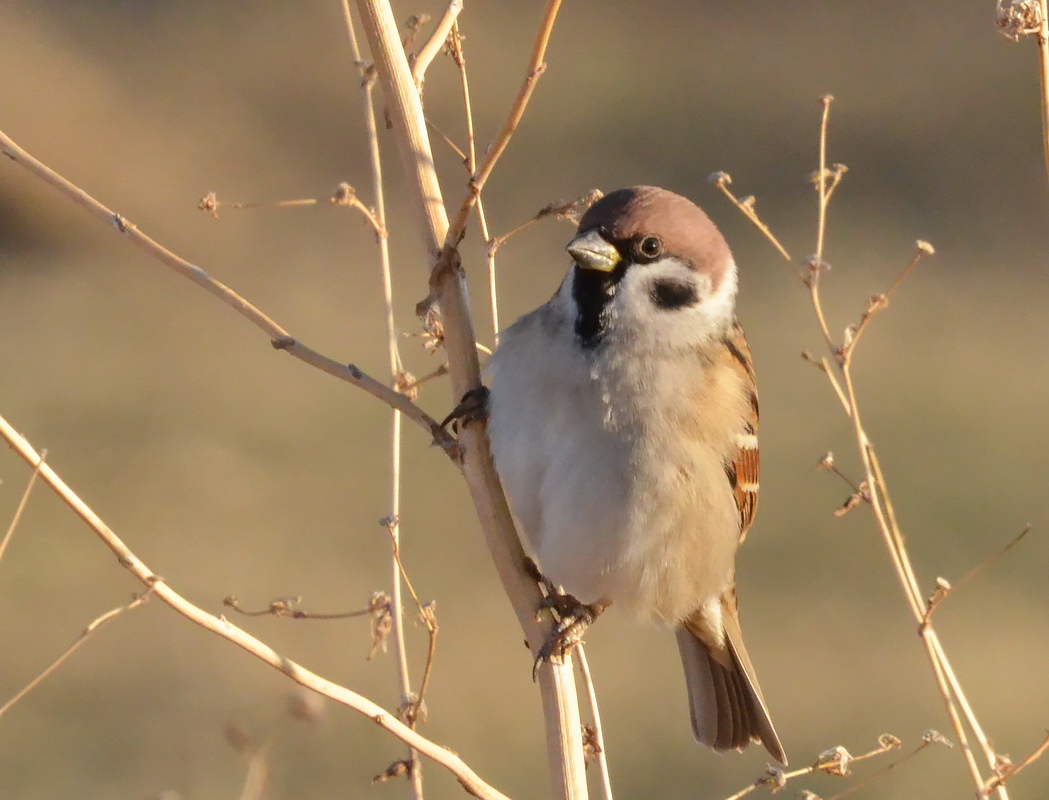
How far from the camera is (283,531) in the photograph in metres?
7.46

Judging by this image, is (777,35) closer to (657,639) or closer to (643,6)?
(643,6)

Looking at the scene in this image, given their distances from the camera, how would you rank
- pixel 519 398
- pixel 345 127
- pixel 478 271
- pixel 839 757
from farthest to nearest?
pixel 345 127 → pixel 478 271 → pixel 519 398 → pixel 839 757

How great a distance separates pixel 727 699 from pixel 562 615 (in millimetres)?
746

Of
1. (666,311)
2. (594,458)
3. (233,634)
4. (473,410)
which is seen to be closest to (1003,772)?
(594,458)

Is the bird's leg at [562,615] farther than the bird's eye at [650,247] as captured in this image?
No

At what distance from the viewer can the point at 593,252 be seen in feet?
7.64

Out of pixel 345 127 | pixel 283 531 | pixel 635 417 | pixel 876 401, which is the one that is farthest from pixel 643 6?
pixel 635 417

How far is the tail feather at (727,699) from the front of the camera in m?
3.11

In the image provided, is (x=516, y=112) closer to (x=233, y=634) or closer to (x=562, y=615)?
(x=233, y=634)

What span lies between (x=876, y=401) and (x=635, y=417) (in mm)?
6487

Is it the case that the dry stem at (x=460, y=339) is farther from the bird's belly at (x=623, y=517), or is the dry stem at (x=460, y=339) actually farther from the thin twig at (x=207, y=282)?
the bird's belly at (x=623, y=517)

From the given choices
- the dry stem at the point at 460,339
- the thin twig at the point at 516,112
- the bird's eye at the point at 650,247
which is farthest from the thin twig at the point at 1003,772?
the thin twig at the point at 516,112

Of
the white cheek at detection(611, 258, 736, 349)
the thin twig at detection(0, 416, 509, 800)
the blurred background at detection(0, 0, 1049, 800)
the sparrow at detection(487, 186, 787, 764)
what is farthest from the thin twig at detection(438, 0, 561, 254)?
the blurred background at detection(0, 0, 1049, 800)

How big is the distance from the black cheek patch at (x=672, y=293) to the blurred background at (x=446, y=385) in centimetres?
111
